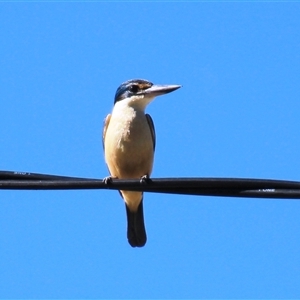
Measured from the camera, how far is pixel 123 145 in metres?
8.84

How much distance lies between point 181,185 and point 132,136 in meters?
3.61

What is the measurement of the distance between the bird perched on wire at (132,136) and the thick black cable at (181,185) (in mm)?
3271

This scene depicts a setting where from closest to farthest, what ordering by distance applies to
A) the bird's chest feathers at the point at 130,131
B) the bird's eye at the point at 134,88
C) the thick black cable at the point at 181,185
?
1. the thick black cable at the point at 181,185
2. the bird's chest feathers at the point at 130,131
3. the bird's eye at the point at 134,88

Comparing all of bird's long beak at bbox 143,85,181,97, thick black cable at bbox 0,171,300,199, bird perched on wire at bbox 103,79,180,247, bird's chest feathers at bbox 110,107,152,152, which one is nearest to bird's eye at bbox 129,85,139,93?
bird perched on wire at bbox 103,79,180,247

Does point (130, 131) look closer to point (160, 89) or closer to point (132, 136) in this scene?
point (132, 136)

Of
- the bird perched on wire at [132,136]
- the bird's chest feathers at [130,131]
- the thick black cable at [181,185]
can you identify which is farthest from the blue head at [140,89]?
the thick black cable at [181,185]

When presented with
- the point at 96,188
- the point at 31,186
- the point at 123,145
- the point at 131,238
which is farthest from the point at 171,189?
the point at 131,238

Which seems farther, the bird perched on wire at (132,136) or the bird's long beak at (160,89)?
the bird's long beak at (160,89)

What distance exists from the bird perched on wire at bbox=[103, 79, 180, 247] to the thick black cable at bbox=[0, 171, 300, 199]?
3271mm

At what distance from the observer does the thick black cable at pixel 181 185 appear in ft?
16.9

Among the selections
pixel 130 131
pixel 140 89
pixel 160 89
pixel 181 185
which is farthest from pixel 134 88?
pixel 181 185

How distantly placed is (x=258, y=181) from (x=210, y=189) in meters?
0.36

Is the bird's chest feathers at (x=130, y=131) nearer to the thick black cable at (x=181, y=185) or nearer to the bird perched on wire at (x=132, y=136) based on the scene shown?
the bird perched on wire at (x=132, y=136)

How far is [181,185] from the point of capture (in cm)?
530
